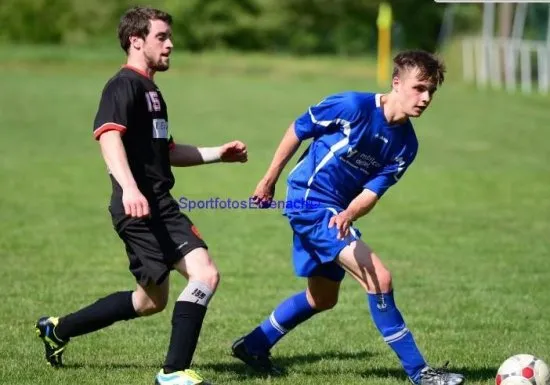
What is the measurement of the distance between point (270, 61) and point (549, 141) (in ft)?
79.2

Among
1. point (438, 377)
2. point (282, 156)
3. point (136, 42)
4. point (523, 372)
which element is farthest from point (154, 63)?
point (523, 372)

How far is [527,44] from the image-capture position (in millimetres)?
34469

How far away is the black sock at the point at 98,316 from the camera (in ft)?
20.6

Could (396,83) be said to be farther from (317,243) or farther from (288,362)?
(288,362)

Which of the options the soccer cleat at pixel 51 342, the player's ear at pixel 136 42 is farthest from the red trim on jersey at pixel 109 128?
the soccer cleat at pixel 51 342

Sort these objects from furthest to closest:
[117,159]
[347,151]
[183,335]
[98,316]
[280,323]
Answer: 1. [280,323]
2. [98,316]
3. [347,151]
4. [183,335]
5. [117,159]

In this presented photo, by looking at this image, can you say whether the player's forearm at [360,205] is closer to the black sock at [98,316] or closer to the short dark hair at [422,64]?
the short dark hair at [422,64]

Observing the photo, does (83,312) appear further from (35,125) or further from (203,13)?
(203,13)

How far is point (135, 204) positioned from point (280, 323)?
62.1 inches

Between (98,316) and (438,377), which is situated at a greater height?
(98,316)

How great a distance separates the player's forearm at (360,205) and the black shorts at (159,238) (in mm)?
822

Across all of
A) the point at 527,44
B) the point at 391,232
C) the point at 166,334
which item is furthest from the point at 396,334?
the point at 527,44

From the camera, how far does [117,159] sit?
5547 mm

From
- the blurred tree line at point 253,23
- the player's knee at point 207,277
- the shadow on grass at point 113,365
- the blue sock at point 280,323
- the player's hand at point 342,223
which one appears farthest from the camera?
the blurred tree line at point 253,23
